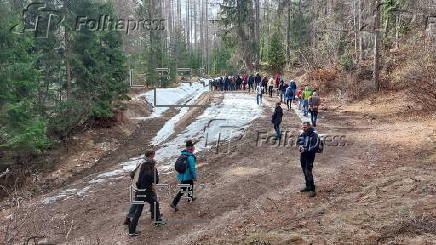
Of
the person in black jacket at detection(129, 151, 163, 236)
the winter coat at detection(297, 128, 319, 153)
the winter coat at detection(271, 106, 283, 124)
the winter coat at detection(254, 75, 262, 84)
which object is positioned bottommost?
the person in black jacket at detection(129, 151, 163, 236)

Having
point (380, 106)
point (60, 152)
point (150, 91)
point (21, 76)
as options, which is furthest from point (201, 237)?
point (150, 91)

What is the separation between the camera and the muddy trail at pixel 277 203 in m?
6.96

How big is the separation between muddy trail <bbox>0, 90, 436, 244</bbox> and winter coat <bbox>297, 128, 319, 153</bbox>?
4.25ft

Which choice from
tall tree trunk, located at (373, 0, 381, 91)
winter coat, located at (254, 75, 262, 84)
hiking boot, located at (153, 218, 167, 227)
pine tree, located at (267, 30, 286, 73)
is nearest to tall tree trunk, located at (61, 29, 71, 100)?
hiking boot, located at (153, 218, 167, 227)

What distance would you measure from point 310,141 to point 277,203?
1.77 meters

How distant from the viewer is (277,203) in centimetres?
935

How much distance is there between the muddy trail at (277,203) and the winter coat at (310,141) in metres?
1.29

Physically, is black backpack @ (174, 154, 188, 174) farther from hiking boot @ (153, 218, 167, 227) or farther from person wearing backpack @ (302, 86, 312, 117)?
person wearing backpack @ (302, 86, 312, 117)

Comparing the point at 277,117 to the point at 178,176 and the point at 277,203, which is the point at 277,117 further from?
the point at 178,176

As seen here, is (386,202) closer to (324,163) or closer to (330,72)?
(324,163)

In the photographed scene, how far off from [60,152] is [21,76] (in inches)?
191

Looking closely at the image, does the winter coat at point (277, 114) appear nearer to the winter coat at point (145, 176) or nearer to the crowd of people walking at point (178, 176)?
the crowd of people walking at point (178, 176)

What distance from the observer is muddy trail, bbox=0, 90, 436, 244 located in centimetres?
696

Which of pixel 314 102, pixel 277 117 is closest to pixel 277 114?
pixel 277 117
